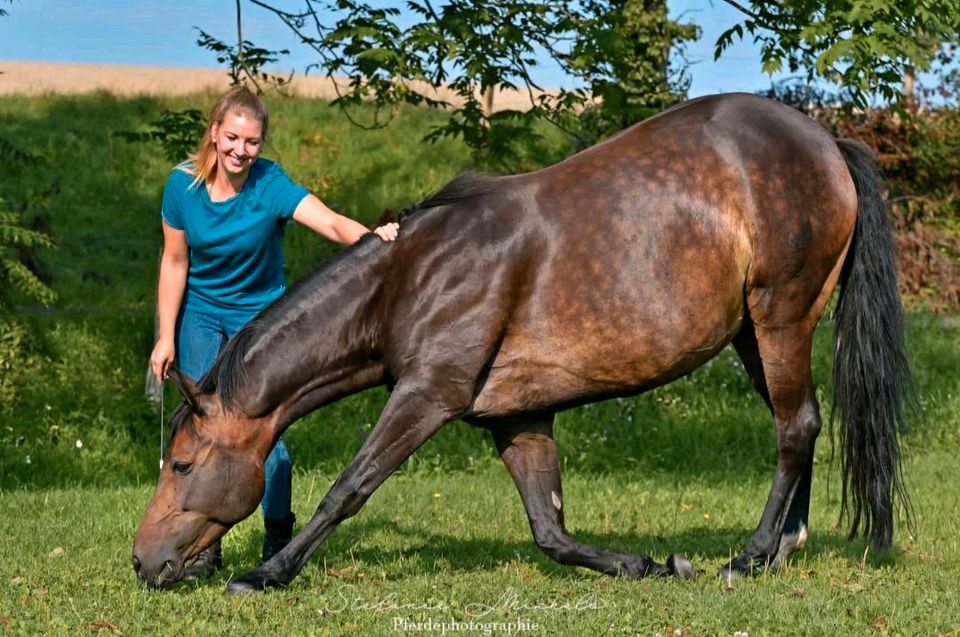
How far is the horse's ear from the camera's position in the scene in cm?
527

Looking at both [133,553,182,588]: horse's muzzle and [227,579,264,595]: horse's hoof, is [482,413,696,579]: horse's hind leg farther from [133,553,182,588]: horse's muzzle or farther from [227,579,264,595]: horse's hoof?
[133,553,182,588]: horse's muzzle

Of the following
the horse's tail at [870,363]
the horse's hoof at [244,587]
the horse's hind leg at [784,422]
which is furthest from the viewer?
the horse's tail at [870,363]

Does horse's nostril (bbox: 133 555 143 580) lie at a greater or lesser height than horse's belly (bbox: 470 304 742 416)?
lesser

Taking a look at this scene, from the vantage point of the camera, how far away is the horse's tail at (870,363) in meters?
6.06

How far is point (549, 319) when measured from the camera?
219 inches

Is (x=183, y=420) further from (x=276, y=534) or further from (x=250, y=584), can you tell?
(x=276, y=534)

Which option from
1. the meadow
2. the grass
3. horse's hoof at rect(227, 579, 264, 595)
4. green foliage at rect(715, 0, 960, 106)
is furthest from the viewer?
green foliage at rect(715, 0, 960, 106)

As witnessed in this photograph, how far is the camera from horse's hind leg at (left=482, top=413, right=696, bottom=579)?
5664 mm

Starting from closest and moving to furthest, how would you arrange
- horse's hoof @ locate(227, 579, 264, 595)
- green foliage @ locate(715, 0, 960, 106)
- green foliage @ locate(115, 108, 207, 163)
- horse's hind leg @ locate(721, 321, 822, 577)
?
horse's hoof @ locate(227, 579, 264, 595) → horse's hind leg @ locate(721, 321, 822, 577) → green foliage @ locate(715, 0, 960, 106) → green foliage @ locate(115, 108, 207, 163)

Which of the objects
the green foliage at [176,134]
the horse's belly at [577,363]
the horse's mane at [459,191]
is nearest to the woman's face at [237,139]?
the horse's mane at [459,191]

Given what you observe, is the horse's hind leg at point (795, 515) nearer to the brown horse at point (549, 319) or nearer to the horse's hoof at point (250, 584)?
the brown horse at point (549, 319)

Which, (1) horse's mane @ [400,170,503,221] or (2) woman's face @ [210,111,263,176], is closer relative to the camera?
(2) woman's face @ [210,111,263,176]

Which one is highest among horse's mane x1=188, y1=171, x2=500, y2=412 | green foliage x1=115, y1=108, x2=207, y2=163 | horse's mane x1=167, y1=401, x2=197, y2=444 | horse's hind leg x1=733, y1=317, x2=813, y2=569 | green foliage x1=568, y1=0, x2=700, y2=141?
green foliage x1=568, y1=0, x2=700, y2=141

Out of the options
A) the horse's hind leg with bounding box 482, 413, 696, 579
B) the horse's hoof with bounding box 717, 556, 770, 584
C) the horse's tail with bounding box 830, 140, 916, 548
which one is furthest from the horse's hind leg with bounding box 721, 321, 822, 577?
the horse's hind leg with bounding box 482, 413, 696, 579
